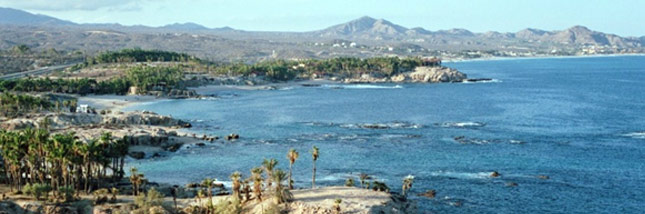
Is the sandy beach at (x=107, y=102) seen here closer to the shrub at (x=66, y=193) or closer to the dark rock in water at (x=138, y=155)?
the dark rock in water at (x=138, y=155)

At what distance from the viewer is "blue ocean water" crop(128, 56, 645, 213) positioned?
285 ft

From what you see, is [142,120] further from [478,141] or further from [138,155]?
[478,141]

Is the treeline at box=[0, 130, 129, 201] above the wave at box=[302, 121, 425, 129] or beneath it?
above

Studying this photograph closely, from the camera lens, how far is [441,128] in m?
144

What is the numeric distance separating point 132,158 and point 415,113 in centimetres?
8554

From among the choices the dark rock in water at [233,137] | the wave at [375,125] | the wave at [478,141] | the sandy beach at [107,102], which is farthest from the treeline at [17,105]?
the wave at [478,141]

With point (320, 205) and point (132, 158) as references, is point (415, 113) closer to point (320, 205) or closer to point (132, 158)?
point (132, 158)

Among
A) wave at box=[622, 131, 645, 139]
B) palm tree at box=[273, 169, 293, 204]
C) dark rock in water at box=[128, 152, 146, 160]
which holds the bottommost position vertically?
dark rock in water at box=[128, 152, 146, 160]

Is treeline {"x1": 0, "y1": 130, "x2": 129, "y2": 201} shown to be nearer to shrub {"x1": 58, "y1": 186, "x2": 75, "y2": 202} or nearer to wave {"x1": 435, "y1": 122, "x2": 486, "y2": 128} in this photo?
shrub {"x1": 58, "y1": 186, "x2": 75, "y2": 202}

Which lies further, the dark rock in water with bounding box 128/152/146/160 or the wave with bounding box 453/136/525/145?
the wave with bounding box 453/136/525/145

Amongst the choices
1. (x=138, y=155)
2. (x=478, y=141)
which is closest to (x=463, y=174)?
(x=478, y=141)

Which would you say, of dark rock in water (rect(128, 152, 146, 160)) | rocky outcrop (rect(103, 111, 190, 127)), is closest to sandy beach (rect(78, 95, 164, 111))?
rocky outcrop (rect(103, 111, 190, 127))

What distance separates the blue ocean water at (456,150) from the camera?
8700 centimetres

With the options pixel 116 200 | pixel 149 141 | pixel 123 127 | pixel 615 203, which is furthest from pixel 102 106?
pixel 615 203
